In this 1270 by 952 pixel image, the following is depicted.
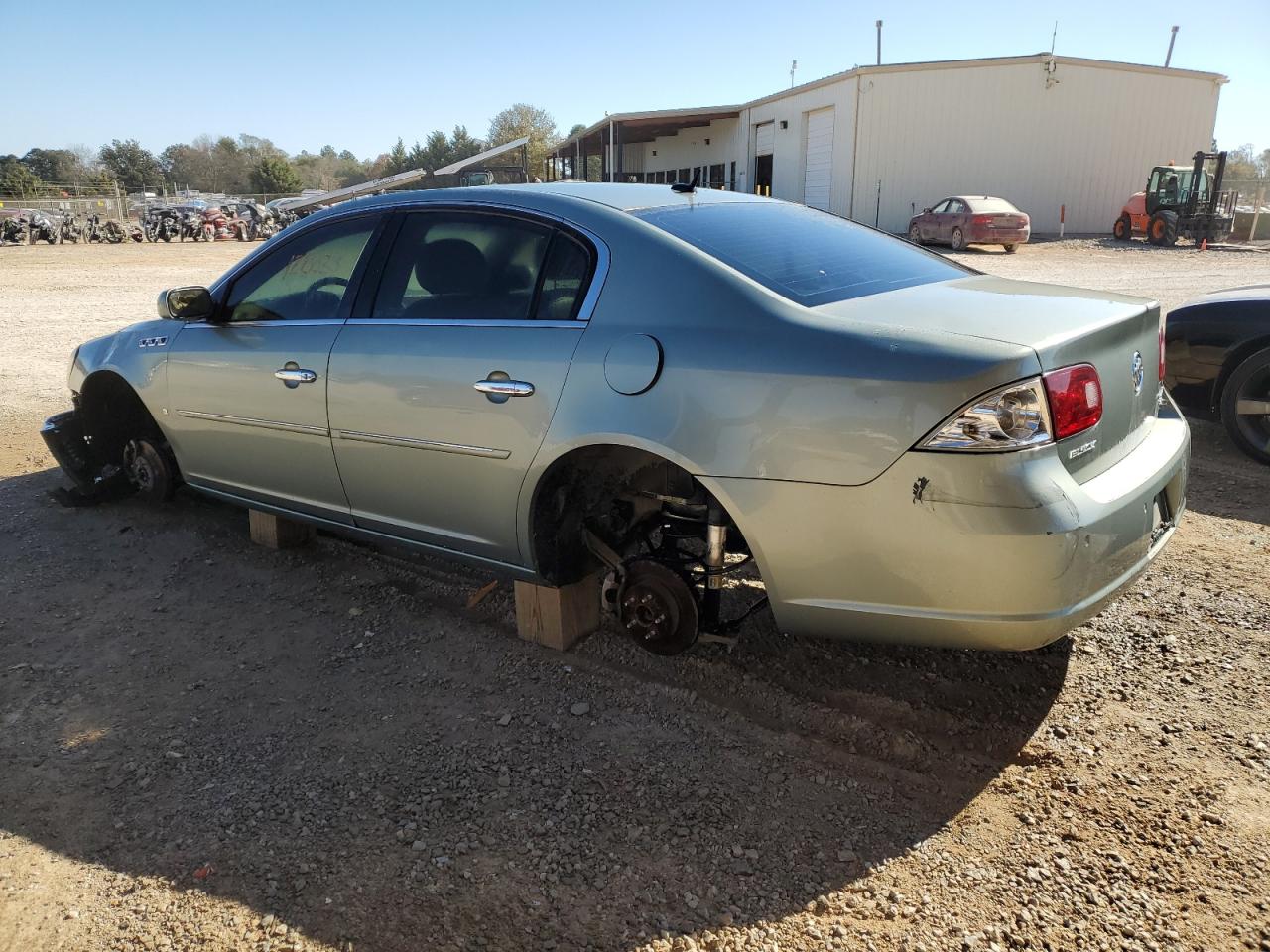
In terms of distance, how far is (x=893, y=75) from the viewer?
29.2 meters

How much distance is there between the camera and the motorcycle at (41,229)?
33.0 metres

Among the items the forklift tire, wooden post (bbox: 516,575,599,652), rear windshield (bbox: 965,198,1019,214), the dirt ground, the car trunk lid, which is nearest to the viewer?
the dirt ground

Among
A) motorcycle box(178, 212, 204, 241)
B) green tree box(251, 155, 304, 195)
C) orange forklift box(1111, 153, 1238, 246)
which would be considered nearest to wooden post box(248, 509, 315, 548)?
orange forklift box(1111, 153, 1238, 246)

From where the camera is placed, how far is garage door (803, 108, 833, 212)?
31625 millimetres

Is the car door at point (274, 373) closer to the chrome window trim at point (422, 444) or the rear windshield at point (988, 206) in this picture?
the chrome window trim at point (422, 444)

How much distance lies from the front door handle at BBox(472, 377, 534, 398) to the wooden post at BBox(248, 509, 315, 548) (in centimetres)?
173

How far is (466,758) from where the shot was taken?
2.88 metres

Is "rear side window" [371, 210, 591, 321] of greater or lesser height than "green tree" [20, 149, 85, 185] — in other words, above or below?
below

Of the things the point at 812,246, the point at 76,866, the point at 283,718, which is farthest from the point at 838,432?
the point at 76,866

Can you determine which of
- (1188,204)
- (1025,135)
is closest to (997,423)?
(1188,204)

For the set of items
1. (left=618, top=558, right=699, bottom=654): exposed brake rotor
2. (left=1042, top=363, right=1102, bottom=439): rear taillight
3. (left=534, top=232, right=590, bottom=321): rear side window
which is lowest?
(left=618, top=558, right=699, bottom=654): exposed brake rotor

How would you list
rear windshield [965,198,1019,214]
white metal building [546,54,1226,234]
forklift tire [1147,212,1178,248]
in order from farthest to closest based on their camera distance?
white metal building [546,54,1226,234], forklift tire [1147,212,1178,248], rear windshield [965,198,1019,214]

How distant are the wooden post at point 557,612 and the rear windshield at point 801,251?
133 cm

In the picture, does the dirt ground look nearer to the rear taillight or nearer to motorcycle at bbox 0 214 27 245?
the rear taillight
